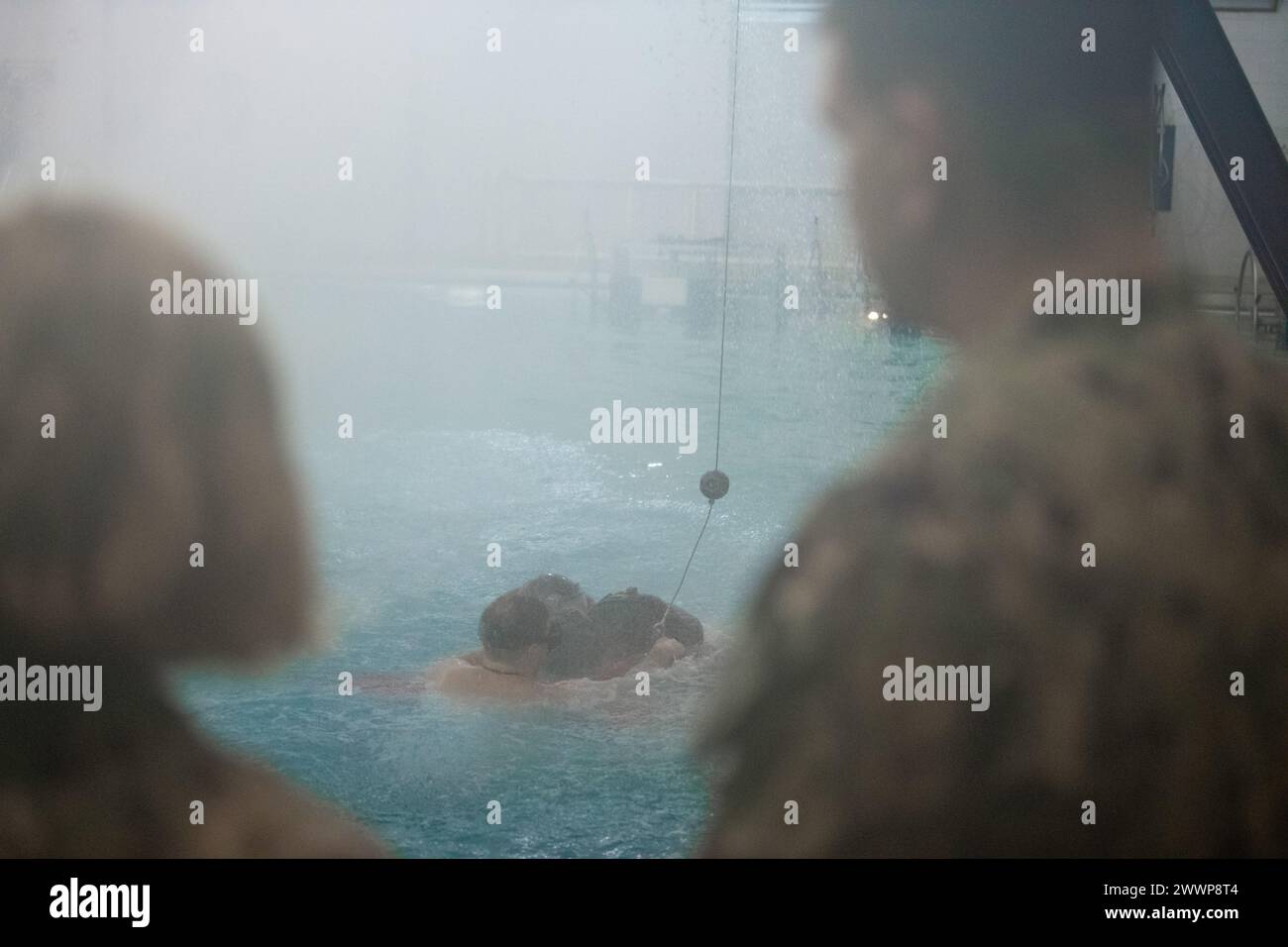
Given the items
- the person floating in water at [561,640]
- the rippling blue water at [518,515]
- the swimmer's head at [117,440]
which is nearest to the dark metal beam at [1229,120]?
the rippling blue water at [518,515]

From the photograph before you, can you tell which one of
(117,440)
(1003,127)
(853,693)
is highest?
(1003,127)

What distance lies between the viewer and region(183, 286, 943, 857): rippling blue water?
370cm

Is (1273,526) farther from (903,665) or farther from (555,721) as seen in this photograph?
(555,721)

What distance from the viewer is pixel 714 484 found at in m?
3.78

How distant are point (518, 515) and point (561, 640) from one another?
15.5 inches

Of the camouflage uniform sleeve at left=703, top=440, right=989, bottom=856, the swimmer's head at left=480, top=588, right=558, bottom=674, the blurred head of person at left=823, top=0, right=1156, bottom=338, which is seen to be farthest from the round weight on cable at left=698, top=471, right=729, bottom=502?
the blurred head of person at left=823, top=0, right=1156, bottom=338

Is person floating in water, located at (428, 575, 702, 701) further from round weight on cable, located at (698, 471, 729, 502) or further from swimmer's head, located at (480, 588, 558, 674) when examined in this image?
round weight on cable, located at (698, 471, 729, 502)

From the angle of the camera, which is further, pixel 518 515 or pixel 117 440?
pixel 518 515

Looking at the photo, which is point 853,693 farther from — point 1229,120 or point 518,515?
point 1229,120

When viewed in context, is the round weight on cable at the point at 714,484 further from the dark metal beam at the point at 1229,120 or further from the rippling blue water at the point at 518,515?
the dark metal beam at the point at 1229,120

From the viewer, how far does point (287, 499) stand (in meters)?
3.73

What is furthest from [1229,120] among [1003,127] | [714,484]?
[714,484]

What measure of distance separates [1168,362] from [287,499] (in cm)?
261

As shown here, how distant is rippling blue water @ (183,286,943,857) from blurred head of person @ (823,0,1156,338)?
383mm
